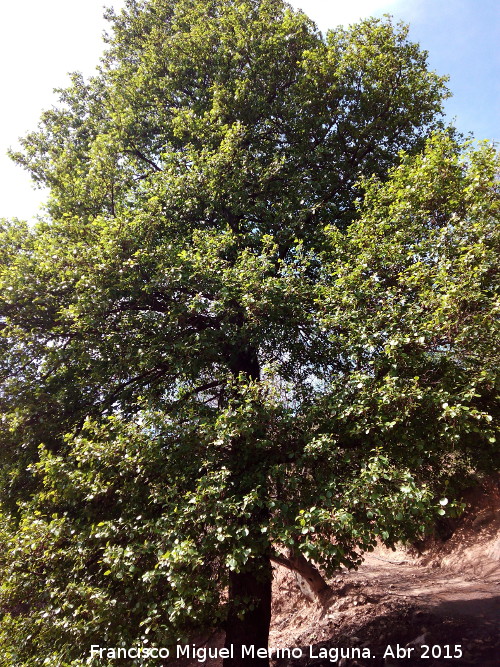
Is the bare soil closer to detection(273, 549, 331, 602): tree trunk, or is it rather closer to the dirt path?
the dirt path

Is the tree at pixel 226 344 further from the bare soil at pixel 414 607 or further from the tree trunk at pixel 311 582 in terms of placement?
the bare soil at pixel 414 607

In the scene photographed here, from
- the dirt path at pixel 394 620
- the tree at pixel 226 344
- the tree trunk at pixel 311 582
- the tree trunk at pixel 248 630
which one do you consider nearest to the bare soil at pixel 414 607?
the dirt path at pixel 394 620

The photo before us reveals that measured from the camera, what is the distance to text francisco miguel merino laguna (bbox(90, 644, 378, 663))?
449cm

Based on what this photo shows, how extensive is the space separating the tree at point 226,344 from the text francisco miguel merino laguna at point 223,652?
14cm

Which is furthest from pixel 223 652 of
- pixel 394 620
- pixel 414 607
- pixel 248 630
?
pixel 414 607

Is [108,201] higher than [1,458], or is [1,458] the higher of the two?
[108,201]

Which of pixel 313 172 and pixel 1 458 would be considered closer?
pixel 1 458

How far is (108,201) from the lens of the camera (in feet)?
30.3

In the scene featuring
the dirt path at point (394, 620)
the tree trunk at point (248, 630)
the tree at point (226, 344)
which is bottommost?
the dirt path at point (394, 620)

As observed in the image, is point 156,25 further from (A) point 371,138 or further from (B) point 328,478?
(B) point 328,478

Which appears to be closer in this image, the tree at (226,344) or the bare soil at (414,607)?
the tree at (226,344)

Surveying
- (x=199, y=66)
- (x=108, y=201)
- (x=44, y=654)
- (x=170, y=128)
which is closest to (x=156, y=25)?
(x=199, y=66)

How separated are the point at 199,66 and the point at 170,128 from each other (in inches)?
89.9

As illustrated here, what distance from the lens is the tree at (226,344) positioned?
16.6 feet
